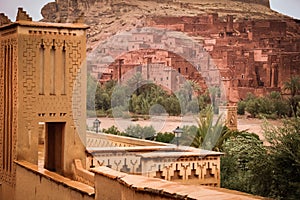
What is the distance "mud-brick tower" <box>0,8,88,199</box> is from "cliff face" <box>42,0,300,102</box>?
4518cm

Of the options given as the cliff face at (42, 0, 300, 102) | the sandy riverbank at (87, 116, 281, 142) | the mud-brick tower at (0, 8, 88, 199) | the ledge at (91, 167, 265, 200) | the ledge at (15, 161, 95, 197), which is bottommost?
the sandy riverbank at (87, 116, 281, 142)

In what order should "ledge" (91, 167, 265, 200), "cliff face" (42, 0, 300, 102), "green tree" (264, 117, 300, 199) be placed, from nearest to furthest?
"ledge" (91, 167, 265, 200), "green tree" (264, 117, 300, 199), "cliff face" (42, 0, 300, 102)

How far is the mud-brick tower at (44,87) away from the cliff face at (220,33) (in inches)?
1779

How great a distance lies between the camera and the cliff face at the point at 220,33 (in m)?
65.4

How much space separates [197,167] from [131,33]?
61.2 meters

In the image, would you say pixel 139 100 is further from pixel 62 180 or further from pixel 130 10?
pixel 130 10

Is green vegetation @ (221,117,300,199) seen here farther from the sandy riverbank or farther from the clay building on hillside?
the sandy riverbank

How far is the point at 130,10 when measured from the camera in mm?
86125

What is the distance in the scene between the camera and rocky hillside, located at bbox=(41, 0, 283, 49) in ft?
266

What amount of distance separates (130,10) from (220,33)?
15314 mm

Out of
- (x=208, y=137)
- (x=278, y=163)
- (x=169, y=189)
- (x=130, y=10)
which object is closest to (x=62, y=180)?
(x=278, y=163)

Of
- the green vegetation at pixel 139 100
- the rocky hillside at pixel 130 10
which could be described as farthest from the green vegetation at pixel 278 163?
the rocky hillside at pixel 130 10

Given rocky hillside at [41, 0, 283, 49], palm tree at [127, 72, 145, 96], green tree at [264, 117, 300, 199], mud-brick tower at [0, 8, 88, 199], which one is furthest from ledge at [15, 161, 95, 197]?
rocky hillside at [41, 0, 283, 49]

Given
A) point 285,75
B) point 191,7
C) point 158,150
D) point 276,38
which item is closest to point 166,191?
point 158,150
